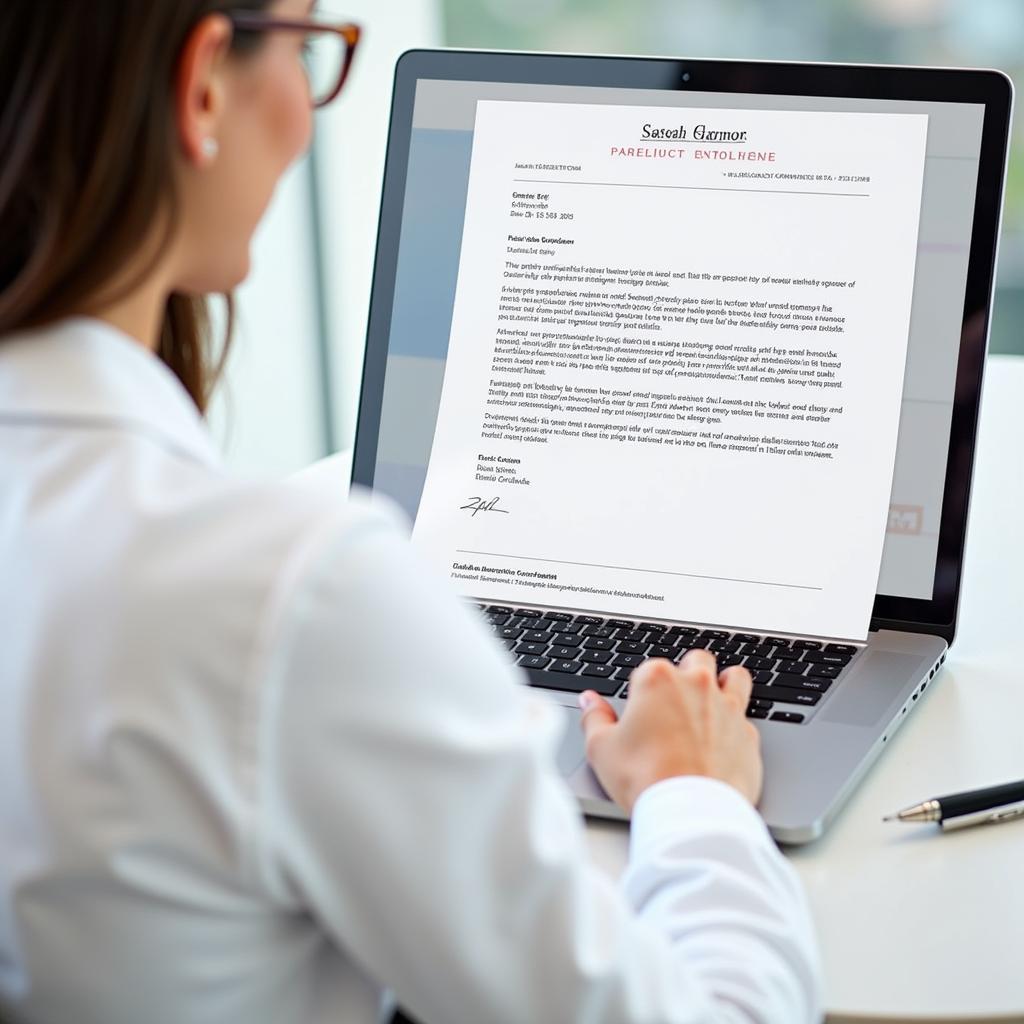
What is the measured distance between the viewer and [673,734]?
757 millimetres

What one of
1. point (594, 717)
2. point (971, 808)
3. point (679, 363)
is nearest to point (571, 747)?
point (594, 717)

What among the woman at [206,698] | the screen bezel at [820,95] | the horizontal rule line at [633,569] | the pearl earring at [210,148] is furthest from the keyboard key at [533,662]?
the pearl earring at [210,148]

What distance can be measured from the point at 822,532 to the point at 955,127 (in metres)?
0.31

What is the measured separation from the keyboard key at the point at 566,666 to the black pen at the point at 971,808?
0.25 metres

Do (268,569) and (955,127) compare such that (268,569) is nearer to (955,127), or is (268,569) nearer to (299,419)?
(955,127)

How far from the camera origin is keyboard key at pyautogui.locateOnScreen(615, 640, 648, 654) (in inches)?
38.0

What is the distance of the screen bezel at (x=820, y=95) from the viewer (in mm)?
991

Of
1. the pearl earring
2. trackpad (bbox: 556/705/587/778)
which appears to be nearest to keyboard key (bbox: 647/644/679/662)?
trackpad (bbox: 556/705/587/778)

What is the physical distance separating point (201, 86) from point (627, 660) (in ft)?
1.74

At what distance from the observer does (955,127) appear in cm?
101

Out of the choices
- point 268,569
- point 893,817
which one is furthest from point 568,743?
point 268,569

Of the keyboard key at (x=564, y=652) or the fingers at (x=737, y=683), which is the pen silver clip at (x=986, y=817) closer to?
the fingers at (x=737, y=683)
